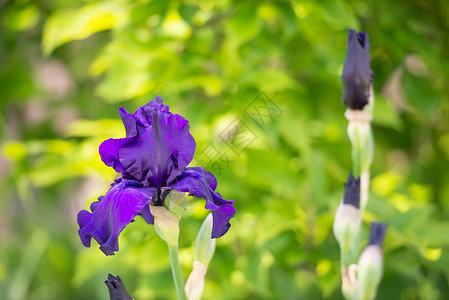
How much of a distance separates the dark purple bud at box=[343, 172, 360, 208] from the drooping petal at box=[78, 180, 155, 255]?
271mm

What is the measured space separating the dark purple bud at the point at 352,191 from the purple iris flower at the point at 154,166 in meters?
0.19

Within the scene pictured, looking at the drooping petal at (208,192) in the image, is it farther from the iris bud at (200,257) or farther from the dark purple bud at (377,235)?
the dark purple bud at (377,235)

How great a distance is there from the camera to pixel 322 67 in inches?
44.4

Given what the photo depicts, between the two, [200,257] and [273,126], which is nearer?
[200,257]

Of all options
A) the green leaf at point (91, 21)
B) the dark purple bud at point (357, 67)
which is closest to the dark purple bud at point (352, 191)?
the dark purple bud at point (357, 67)

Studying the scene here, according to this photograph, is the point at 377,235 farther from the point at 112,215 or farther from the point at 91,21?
the point at 91,21

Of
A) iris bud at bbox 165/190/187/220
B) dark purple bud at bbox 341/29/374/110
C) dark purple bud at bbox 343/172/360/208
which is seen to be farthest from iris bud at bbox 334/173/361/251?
iris bud at bbox 165/190/187/220

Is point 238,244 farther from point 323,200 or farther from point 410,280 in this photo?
point 410,280

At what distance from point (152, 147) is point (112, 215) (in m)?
0.08

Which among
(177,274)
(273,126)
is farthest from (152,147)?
(273,126)

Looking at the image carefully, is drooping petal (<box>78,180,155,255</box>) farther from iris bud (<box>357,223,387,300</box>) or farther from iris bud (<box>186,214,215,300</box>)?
iris bud (<box>357,223,387,300</box>)

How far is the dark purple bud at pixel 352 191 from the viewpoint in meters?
0.66

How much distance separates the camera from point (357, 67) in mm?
634

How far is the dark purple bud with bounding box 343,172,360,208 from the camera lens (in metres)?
0.66
